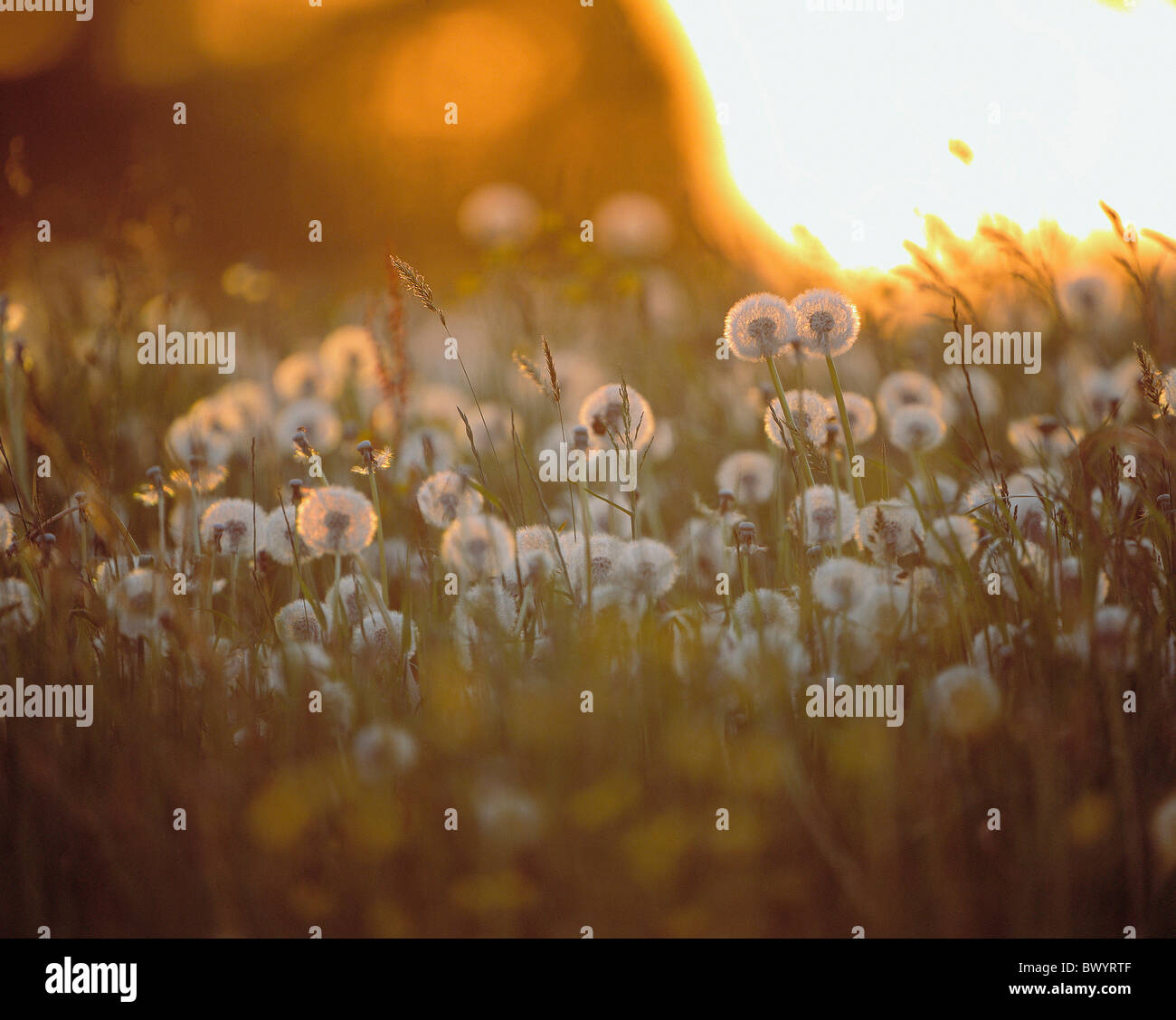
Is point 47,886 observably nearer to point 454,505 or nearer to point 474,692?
point 474,692

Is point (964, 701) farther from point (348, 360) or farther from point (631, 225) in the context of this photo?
point (631, 225)

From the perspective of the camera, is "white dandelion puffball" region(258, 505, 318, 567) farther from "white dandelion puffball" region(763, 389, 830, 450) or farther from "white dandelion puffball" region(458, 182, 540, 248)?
"white dandelion puffball" region(458, 182, 540, 248)

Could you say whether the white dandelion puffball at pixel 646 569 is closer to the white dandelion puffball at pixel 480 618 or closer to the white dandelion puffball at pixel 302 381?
the white dandelion puffball at pixel 480 618

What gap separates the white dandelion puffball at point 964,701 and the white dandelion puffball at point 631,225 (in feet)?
8.57

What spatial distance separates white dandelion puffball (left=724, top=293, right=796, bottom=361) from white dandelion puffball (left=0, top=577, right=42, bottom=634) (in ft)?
4.64

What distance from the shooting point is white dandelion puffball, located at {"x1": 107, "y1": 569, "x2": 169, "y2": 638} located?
62.0 inches

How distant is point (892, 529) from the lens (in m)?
1.72

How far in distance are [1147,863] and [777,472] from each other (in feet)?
3.72

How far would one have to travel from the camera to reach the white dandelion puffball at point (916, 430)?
2.07 meters

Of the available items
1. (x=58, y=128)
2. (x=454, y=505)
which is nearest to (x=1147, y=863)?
(x=454, y=505)

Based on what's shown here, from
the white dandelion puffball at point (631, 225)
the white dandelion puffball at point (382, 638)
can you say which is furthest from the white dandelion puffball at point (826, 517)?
the white dandelion puffball at point (631, 225)

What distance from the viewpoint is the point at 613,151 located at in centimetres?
340

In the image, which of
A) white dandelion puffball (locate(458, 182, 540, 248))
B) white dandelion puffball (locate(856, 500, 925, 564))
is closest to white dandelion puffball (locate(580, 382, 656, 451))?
white dandelion puffball (locate(856, 500, 925, 564))

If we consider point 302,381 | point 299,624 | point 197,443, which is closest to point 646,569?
point 299,624
